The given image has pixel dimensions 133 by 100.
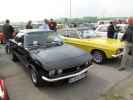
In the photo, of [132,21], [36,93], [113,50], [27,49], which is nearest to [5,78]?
[27,49]

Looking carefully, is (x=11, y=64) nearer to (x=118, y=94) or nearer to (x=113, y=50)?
(x=113, y=50)

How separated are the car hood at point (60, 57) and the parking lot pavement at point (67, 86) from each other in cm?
73

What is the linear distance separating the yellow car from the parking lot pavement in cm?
50

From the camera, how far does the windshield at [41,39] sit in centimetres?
572

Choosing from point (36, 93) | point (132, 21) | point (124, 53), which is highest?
point (132, 21)

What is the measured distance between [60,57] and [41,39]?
1.46m

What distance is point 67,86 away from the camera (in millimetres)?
4992

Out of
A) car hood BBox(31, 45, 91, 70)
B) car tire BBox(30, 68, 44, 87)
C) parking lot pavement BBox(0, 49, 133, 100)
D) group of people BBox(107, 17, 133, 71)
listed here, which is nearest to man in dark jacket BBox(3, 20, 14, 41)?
parking lot pavement BBox(0, 49, 133, 100)

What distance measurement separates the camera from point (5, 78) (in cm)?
588

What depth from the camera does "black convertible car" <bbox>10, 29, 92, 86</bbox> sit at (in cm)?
444

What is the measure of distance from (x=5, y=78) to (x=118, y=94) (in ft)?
12.2

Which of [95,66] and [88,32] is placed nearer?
[95,66]

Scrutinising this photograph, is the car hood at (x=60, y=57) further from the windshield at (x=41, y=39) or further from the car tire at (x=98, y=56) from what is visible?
the car tire at (x=98, y=56)

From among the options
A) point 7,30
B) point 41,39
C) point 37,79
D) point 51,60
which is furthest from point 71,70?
point 7,30
